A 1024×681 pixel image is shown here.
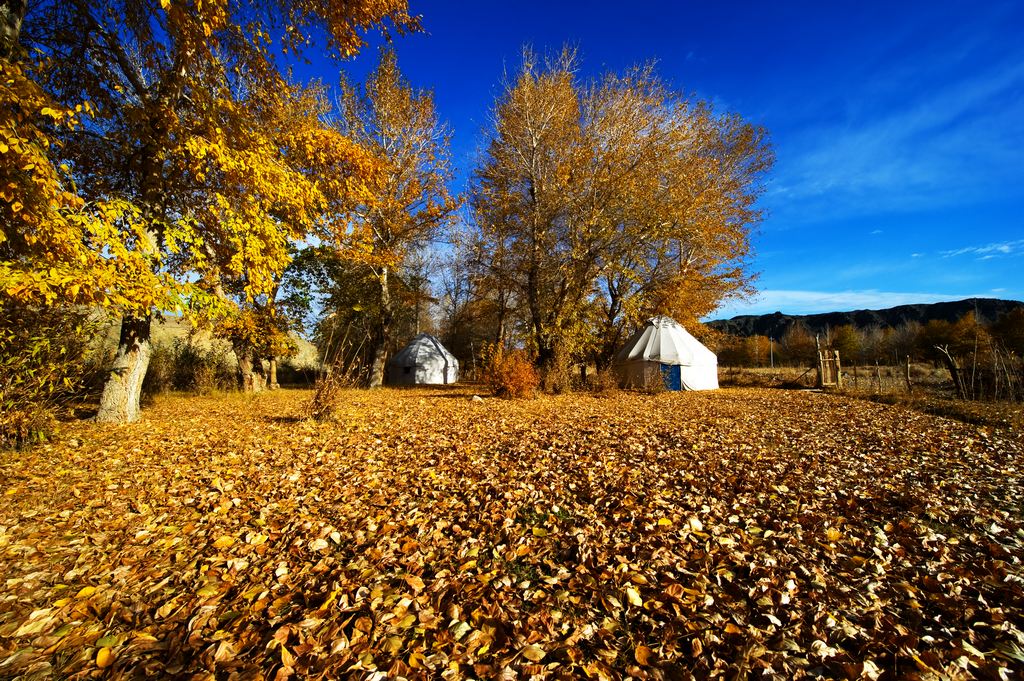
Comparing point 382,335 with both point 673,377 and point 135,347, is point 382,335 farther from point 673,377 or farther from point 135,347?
point 673,377

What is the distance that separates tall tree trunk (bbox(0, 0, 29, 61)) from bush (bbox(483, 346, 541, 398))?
10871 millimetres

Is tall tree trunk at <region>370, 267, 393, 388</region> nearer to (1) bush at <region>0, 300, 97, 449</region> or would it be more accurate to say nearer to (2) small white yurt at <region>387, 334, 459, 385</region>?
(2) small white yurt at <region>387, 334, 459, 385</region>

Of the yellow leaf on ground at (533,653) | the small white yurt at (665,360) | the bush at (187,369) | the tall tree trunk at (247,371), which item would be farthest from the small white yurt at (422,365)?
the yellow leaf on ground at (533,653)

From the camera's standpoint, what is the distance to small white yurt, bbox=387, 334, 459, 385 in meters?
24.3

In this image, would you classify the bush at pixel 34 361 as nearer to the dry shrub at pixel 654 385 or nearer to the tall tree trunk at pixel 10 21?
the tall tree trunk at pixel 10 21

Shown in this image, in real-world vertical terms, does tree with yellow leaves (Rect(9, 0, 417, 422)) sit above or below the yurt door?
above

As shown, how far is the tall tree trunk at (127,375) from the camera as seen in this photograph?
763 centimetres

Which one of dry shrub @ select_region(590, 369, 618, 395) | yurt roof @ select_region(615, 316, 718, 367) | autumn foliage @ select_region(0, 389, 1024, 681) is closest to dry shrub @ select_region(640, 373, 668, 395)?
yurt roof @ select_region(615, 316, 718, 367)

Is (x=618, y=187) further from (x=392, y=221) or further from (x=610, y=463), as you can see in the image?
(x=610, y=463)

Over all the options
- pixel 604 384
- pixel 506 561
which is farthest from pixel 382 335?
pixel 506 561

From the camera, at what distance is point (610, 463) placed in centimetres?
589

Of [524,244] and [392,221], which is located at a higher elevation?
[392,221]

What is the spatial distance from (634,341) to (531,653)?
57.1 ft

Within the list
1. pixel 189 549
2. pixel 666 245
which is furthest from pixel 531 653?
pixel 666 245
